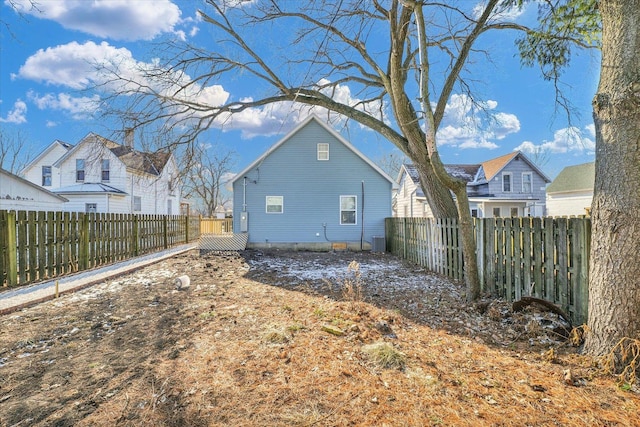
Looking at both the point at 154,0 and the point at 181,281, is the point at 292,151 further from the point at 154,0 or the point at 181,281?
the point at 181,281

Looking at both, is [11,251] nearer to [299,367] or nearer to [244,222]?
[299,367]

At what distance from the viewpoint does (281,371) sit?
2.77 m

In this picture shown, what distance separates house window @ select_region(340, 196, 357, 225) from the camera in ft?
49.2

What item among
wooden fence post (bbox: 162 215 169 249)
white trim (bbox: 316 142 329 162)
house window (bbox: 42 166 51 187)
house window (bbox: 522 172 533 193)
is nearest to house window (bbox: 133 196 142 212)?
house window (bbox: 42 166 51 187)

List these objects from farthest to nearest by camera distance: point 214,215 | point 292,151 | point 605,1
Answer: point 214,215
point 292,151
point 605,1

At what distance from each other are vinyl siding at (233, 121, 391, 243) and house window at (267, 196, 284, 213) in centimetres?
19

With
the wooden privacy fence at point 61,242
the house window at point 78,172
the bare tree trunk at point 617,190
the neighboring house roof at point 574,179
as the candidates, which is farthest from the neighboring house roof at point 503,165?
the house window at point 78,172

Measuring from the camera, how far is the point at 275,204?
14.8 meters

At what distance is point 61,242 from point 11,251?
4.44 feet

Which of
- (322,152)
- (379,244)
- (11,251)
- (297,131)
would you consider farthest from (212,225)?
(11,251)

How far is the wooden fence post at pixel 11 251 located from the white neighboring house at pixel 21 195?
28.6 ft

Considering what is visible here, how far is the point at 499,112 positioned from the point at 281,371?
10314mm

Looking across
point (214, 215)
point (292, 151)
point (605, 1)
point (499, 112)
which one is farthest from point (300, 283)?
point (214, 215)

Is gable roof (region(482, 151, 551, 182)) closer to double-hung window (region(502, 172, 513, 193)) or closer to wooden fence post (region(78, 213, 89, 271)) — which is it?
double-hung window (region(502, 172, 513, 193))
